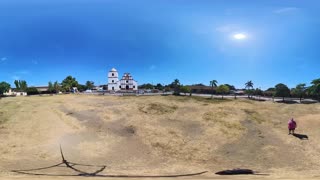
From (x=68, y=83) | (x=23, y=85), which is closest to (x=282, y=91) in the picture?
(x=68, y=83)

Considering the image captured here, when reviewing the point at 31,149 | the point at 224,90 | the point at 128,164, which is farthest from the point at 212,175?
the point at 224,90

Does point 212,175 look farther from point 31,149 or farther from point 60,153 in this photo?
point 31,149

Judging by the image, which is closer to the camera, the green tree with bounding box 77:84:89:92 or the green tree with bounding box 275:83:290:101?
the green tree with bounding box 275:83:290:101

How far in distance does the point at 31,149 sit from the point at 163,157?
1231cm

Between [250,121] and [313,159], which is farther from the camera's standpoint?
[250,121]

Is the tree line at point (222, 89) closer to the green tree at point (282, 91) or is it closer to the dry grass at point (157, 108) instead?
the green tree at point (282, 91)

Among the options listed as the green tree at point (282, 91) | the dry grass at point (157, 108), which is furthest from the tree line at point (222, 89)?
the dry grass at point (157, 108)

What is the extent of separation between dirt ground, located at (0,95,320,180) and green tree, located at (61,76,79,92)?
59601 millimetres

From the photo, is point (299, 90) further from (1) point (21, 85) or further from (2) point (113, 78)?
(1) point (21, 85)

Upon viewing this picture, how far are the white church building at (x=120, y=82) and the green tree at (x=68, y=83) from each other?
452 inches

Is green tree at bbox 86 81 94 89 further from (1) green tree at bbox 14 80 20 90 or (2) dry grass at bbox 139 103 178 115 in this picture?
(2) dry grass at bbox 139 103 178 115

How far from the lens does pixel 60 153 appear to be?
3338 centimetres

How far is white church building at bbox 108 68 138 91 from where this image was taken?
123375mm

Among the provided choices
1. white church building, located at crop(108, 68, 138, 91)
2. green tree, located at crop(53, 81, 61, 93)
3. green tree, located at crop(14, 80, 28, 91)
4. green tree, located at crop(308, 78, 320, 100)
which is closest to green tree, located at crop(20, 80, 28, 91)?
green tree, located at crop(14, 80, 28, 91)
